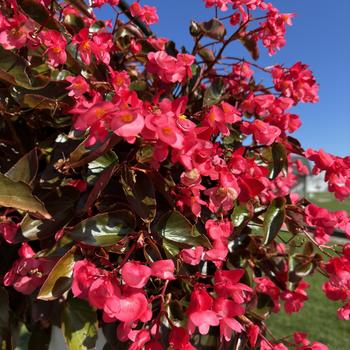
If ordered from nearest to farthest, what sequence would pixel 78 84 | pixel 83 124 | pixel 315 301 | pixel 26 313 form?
1. pixel 83 124
2. pixel 78 84
3. pixel 26 313
4. pixel 315 301

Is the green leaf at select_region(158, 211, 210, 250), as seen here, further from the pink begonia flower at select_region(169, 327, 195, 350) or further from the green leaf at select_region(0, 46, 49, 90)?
the green leaf at select_region(0, 46, 49, 90)

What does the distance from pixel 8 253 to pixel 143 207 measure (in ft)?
0.78

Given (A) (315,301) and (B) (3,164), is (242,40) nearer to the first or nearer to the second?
(B) (3,164)

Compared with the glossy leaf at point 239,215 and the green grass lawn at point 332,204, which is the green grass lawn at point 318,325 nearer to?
the glossy leaf at point 239,215

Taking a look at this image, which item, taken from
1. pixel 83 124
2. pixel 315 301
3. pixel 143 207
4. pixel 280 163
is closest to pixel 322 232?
pixel 280 163

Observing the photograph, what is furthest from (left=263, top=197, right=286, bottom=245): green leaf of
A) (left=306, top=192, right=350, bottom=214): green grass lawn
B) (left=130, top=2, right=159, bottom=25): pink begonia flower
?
(left=306, top=192, right=350, bottom=214): green grass lawn

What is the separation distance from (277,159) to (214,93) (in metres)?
0.16

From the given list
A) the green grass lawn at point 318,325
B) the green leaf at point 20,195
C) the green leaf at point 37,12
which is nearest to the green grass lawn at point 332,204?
the green grass lawn at point 318,325

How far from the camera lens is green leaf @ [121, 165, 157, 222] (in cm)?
46

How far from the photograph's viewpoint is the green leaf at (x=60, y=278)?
1.41 feet

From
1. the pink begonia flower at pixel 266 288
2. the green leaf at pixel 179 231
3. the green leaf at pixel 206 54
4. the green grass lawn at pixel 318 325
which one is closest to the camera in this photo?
the green leaf at pixel 179 231

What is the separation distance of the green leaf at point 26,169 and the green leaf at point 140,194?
10cm

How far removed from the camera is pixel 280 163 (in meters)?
0.59

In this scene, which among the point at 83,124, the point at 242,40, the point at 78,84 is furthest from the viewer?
the point at 242,40
